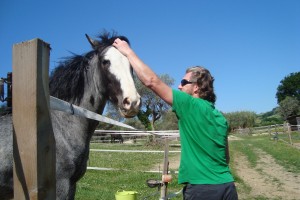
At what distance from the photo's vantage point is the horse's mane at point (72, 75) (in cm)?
357

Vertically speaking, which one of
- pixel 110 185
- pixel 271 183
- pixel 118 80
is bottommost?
pixel 271 183

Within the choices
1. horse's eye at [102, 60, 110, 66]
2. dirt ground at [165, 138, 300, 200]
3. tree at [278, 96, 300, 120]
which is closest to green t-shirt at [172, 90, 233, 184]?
horse's eye at [102, 60, 110, 66]

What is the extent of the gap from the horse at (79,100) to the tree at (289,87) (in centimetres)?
9506

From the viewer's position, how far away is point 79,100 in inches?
141

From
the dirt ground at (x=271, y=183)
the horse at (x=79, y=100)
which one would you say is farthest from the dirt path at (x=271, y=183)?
the horse at (x=79, y=100)

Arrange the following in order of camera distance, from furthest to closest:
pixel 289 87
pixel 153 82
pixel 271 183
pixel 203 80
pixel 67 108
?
pixel 289 87, pixel 271 183, pixel 67 108, pixel 203 80, pixel 153 82

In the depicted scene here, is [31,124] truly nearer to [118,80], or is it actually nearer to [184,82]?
[184,82]

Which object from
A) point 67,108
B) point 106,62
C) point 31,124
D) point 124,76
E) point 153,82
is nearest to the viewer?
point 31,124

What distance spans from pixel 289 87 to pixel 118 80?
100147mm

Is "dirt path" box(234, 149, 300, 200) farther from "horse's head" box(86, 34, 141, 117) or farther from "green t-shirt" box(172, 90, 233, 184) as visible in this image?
"green t-shirt" box(172, 90, 233, 184)

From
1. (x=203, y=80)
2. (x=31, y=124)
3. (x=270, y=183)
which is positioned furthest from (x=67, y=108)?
(x=270, y=183)

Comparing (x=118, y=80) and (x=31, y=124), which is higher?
(x=118, y=80)

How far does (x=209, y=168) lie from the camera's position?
217cm

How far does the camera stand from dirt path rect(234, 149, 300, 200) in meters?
7.96
